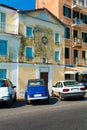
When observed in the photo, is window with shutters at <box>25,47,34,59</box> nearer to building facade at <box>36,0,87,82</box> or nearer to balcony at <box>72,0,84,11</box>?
building facade at <box>36,0,87,82</box>

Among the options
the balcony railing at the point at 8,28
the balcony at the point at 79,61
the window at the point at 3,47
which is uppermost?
the balcony railing at the point at 8,28

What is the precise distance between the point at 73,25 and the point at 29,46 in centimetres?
1135

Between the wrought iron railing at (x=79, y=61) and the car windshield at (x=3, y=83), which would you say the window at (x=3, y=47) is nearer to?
the car windshield at (x=3, y=83)

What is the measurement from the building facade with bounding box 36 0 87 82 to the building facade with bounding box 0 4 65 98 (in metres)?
4.37

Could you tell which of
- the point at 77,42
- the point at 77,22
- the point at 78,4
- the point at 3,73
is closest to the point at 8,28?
the point at 3,73

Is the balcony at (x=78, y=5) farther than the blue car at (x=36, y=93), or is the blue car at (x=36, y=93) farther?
the balcony at (x=78, y=5)

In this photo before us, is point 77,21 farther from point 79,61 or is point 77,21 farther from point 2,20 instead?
point 2,20

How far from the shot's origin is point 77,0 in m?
38.3

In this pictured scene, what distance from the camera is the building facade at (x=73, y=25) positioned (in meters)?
34.9

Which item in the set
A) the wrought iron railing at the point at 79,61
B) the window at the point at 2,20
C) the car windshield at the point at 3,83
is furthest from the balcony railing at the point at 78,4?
the car windshield at the point at 3,83

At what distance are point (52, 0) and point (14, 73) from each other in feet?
51.3

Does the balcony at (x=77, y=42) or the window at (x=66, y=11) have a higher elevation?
the window at (x=66, y=11)

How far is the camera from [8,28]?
25859mm

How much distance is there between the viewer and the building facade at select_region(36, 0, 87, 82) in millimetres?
34906
